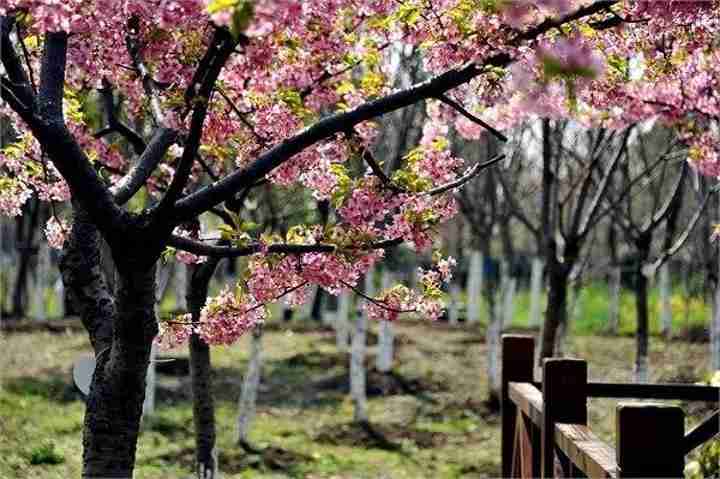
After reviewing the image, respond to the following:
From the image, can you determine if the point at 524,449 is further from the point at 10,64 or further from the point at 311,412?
the point at 311,412

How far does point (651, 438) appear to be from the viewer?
2770 mm

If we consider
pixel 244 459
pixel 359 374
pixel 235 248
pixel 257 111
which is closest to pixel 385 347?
pixel 359 374

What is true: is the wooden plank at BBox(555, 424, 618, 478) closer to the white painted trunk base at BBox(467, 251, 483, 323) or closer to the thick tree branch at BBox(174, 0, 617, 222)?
the thick tree branch at BBox(174, 0, 617, 222)

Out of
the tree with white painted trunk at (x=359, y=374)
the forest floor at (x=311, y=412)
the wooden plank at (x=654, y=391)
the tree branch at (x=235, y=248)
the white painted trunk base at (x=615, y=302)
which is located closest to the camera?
the tree branch at (x=235, y=248)

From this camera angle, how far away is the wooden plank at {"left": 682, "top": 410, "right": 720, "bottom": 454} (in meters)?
4.60

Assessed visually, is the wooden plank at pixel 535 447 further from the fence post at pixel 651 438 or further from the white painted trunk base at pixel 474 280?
the white painted trunk base at pixel 474 280

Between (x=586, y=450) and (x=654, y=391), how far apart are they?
1759 millimetres

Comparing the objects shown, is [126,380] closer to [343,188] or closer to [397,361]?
[343,188]

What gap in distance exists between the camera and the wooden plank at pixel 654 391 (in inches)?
200

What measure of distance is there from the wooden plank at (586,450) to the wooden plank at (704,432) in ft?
2.34

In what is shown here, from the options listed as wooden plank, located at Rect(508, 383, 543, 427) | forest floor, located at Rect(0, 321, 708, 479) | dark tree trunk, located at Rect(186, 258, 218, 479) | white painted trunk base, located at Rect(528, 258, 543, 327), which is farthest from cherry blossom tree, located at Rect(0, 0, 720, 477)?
white painted trunk base, located at Rect(528, 258, 543, 327)

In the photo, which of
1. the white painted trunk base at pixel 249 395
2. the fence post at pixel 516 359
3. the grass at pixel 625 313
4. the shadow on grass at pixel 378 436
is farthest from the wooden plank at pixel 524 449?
the grass at pixel 625 313

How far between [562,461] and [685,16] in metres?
1.89

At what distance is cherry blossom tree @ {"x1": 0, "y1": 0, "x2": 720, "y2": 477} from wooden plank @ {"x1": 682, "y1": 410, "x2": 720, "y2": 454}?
1248 mm
